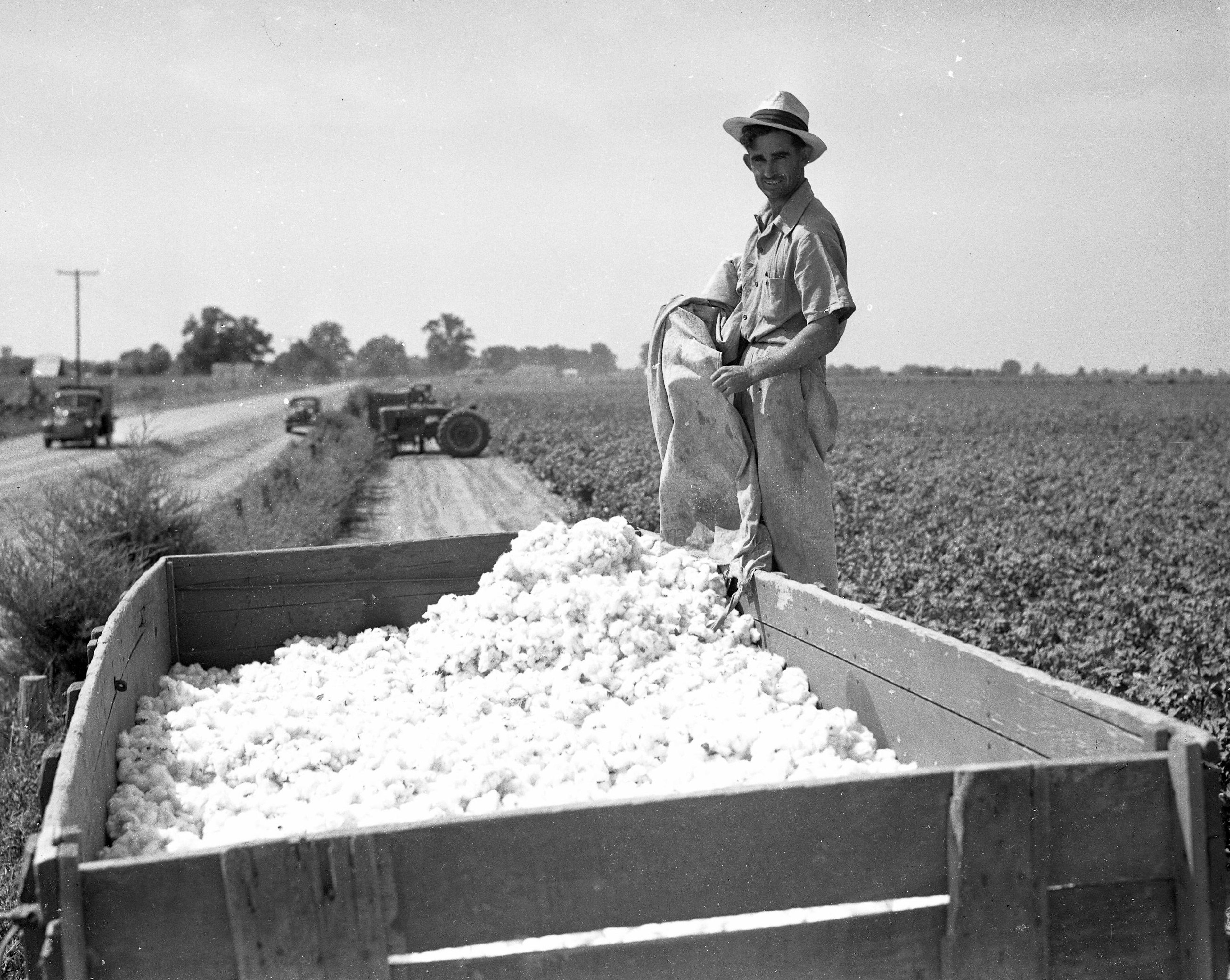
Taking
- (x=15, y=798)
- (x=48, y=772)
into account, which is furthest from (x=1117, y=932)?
(x=15, y=798)

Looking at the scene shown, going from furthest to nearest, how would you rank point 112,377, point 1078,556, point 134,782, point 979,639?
point 112,377
point 1078,556
point 979,639
point 134,782

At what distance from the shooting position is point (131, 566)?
21.3 ft

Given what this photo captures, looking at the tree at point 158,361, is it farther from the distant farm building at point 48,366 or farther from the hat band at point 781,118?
the hat band at point 781,118

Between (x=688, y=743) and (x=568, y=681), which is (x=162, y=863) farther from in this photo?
(x=568, y=681)

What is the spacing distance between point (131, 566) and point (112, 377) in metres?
99.5

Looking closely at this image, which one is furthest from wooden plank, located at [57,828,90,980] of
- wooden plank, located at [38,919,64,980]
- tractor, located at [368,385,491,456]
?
tractor, located at [368,385,491,456]

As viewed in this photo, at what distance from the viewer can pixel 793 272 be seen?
3.96 meters

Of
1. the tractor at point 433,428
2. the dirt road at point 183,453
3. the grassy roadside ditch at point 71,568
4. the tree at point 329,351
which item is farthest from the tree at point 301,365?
the grassy roadside ditch at point 71,568

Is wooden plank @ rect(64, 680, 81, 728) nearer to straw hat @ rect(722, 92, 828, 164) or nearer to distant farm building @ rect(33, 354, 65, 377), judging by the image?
straw hat @ rect(722, 92, 828, 164)

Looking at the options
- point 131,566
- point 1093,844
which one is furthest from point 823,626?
point 131,566

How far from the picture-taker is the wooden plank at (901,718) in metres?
2.37

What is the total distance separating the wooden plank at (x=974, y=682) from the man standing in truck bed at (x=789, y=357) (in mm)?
522

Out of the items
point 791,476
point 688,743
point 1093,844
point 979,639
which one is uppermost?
point 791,476

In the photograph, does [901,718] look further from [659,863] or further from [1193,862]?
[659,863]
